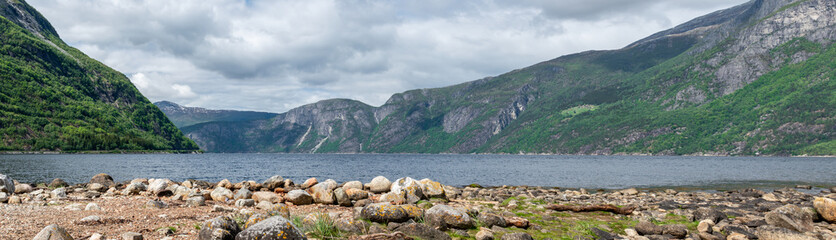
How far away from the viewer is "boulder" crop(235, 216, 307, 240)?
8766 mm

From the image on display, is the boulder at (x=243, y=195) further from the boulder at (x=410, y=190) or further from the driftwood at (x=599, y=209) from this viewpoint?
the driftwood at (x=599, y=209)

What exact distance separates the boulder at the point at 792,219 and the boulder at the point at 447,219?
36.2 ft

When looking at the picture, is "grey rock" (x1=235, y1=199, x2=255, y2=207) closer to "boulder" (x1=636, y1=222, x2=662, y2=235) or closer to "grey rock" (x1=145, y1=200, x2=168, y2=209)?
"grey rock" (x1=145, y1=200, x2=168, y2=209)

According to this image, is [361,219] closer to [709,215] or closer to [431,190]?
[431,190]

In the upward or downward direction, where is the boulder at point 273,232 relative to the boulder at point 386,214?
upward

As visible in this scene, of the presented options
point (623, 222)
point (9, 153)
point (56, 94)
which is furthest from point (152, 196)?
point (56, 94)

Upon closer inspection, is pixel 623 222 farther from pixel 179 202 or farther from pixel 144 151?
pixel 144 151

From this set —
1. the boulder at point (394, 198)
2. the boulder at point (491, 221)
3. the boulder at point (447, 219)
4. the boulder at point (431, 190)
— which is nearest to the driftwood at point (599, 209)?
the boulder at point (431, 190)

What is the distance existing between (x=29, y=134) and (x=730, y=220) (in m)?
211

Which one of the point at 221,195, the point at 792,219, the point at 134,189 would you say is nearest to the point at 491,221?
the point at 792,219

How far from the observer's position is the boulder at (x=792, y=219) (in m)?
14.7

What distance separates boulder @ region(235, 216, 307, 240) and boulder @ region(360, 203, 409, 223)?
434 cm

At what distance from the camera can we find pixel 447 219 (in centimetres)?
1316

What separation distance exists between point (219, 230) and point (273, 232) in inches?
84.6
